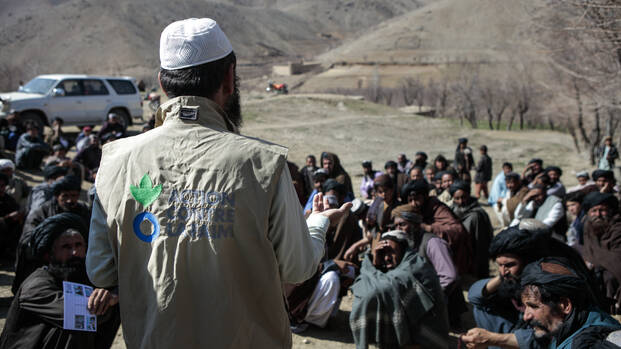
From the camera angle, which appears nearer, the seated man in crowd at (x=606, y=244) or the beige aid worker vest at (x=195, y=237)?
the beige aid worker vest at (x=195, y=237)

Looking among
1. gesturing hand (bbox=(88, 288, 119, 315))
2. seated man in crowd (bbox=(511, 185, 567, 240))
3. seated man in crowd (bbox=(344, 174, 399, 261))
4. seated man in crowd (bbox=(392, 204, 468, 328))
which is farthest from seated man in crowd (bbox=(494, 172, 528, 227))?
gesturing hand (bbox=(88, 288, 119, 315))

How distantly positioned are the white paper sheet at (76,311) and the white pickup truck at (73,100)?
36.0 feet

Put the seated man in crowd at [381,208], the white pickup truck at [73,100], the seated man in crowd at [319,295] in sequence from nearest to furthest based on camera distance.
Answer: the seated man in crowd at [319,295] < the seated man in crowd at [381,208] < the white pickup truck at [73,100]

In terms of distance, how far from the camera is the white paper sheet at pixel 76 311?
258 cm

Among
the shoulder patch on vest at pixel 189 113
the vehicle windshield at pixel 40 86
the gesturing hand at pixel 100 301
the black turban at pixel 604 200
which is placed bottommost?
the gesturing hand at pixel 100 301

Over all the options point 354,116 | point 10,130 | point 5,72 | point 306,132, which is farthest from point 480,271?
point 5,72

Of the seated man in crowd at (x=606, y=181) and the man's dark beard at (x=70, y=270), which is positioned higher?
the seated man in crowd at (x=606, y=181)

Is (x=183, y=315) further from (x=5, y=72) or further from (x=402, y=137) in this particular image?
(x=5, y=72)

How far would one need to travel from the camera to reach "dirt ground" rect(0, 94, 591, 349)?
18516mm

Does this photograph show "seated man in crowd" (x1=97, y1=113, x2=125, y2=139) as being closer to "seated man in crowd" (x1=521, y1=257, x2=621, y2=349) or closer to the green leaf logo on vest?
"seated man in crowd" (x1=521, y1=257, x2=621, y2=349)

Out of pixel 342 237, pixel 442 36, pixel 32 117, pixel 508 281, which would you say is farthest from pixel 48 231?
pixel 442 36

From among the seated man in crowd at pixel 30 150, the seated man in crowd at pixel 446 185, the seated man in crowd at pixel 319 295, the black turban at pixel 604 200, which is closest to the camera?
the seated man in crowd at pixel 319 295

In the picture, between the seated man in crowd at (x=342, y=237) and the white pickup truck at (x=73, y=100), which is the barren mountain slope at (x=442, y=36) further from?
the seated man in crowd at (x=342, y=237)

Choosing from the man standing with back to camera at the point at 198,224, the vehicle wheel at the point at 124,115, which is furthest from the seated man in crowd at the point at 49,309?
the vehicle wheel at the point at 124,115
